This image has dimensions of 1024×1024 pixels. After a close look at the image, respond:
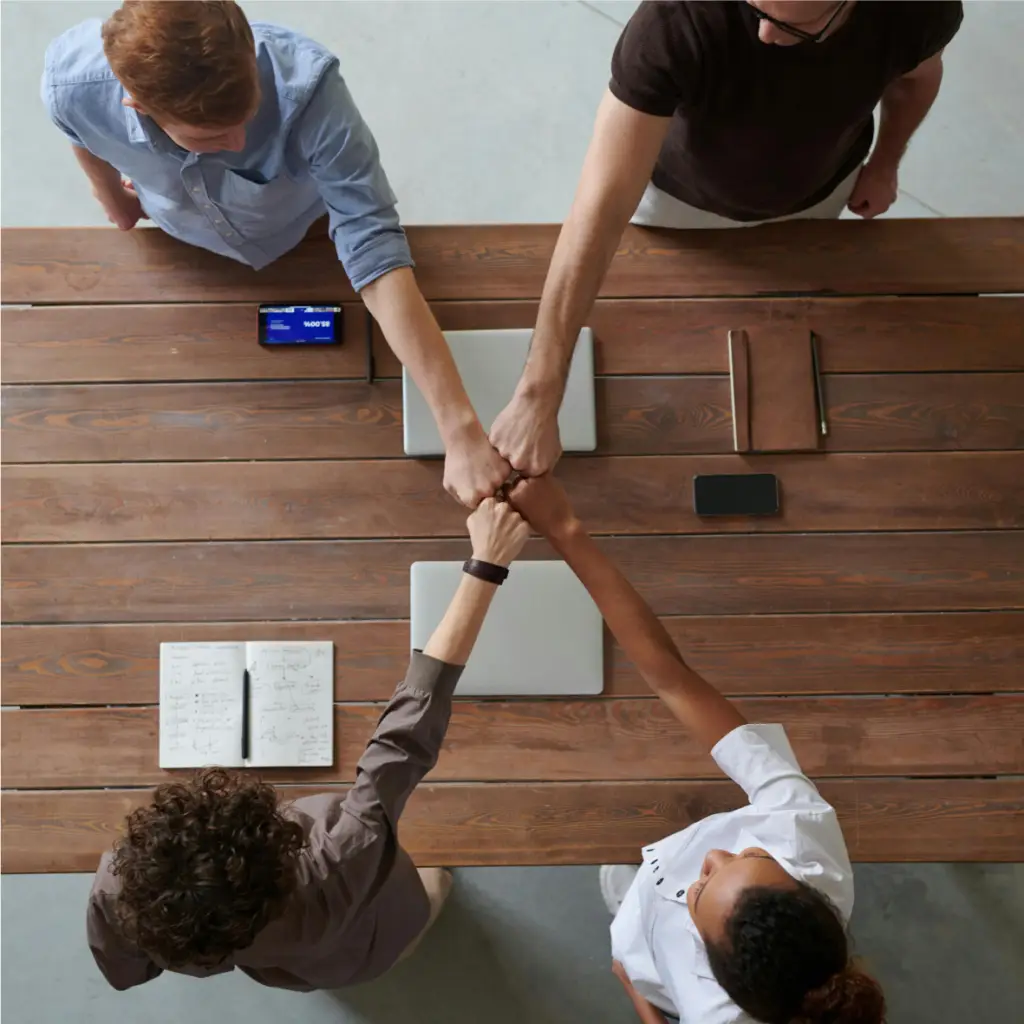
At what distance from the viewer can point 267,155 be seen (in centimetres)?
155

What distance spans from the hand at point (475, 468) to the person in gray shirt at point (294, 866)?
0.04 m

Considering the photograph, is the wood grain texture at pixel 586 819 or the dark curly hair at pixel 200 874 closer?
the dark curly hair at pixel 200 874

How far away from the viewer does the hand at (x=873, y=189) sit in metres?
1.79

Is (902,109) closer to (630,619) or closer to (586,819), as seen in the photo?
(630,619)

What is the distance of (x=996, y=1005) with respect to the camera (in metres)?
1.99

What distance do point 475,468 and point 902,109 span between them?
106 cm

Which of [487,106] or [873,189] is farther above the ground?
[487,106]

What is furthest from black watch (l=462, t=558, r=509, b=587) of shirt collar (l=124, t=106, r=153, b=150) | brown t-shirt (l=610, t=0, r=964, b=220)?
shirt collar (l=124, t=106, r=153, b=150)

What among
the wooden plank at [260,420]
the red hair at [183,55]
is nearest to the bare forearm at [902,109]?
the wooden plank at [260,420]

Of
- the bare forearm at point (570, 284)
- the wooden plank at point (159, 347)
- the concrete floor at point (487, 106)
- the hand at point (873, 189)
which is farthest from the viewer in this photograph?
the concrete floor at point (487, 106)

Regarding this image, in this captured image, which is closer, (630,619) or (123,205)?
(630,619)

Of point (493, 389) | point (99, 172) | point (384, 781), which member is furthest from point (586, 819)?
point (99, 172)

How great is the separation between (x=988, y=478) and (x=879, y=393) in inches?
11.6

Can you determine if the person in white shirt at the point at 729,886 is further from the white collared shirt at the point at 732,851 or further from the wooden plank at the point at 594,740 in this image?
the wooden plank at the point at 594,740
